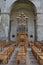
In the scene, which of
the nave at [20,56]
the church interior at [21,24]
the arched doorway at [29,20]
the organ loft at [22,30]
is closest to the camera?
the nave at [20,56]

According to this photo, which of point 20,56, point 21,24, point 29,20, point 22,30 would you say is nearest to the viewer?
point 20,56

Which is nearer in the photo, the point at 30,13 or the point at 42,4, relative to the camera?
the point at 42,4

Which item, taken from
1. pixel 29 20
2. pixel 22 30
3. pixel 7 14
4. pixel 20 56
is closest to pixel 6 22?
pixel 7 14

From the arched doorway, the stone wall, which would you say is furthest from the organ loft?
the stone wall

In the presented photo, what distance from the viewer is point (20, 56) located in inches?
363

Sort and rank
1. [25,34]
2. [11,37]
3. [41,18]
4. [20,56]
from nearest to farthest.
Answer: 1. [20,56]
2. [41,18]
3. [25,34]
4. [11,37]

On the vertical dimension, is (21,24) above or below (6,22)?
below

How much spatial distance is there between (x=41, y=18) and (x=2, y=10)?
571 cm

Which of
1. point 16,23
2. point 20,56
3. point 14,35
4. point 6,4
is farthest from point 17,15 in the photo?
point 20,56

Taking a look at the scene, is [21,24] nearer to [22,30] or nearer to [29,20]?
[22,30]

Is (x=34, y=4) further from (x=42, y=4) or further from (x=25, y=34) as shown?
(x=25, y=34)

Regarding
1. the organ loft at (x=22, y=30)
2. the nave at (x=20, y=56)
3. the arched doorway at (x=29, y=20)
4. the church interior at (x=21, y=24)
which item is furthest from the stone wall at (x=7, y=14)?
the nave at (x=20, y=56)

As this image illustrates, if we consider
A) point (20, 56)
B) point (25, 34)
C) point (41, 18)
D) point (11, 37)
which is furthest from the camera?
point (11, 37)

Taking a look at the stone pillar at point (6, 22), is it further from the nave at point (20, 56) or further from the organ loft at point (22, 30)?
the nave at point (20, 56)
